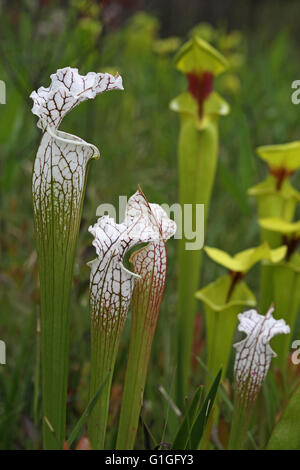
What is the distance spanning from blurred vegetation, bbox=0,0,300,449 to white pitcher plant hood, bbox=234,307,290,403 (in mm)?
100

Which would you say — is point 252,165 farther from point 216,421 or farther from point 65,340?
point 65,340

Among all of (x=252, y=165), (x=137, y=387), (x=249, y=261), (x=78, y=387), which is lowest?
(x=78, y=387)

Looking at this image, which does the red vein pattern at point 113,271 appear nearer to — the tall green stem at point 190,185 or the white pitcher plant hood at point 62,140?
the white pitcher plant hood at point 62,140

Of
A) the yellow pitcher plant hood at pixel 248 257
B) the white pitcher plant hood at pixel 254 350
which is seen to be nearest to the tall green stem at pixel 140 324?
the white pitcher plant hood at pixel 254 350

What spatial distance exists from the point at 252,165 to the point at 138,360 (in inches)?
27.1

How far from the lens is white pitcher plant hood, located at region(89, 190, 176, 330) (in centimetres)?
51

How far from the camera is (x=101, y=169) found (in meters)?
2.05

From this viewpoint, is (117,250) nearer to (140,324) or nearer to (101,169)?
(140,324)

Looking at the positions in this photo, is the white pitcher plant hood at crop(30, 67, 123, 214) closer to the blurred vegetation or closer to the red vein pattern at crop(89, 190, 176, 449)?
the red vein pattern at crop(89, 190, 176, 449)

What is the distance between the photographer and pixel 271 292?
90 centimetres

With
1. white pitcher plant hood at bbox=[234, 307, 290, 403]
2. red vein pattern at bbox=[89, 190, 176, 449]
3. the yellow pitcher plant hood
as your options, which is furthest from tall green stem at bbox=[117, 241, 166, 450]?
the yellow pitcher plant hood

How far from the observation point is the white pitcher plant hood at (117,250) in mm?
507

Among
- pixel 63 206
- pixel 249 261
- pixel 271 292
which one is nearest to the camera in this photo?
pixel 63 206
